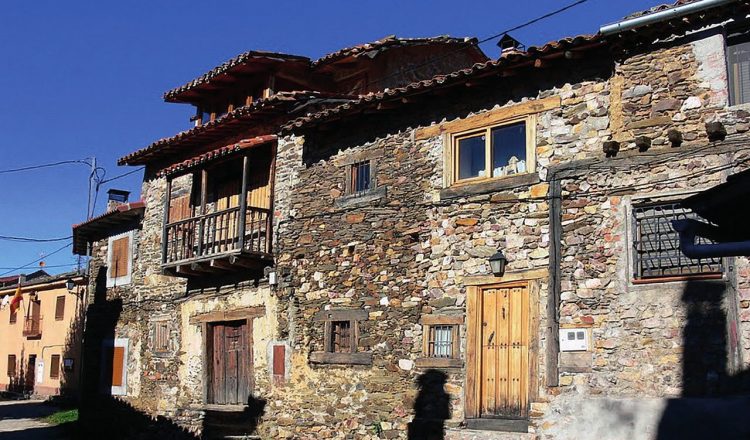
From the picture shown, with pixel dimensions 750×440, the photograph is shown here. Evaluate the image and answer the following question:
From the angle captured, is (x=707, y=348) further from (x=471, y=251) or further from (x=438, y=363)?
(x=438, y=363)

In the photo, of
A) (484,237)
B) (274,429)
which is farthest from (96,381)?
(484,237)

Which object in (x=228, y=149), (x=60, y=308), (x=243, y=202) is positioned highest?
(x=228, y=149)

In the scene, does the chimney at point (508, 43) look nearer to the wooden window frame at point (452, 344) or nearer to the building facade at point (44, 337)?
the wooden window frame at point (452, 344)

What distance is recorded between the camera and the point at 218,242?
16328 millimetres

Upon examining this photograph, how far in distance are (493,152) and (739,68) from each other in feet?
11.6

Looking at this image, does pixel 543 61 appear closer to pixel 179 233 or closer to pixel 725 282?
pixel 725 282

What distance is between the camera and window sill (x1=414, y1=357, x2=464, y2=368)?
1173 cm

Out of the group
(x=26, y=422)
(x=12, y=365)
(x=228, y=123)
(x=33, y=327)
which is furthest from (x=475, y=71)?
(x=12, y=365)

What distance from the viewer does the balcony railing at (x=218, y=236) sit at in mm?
15312

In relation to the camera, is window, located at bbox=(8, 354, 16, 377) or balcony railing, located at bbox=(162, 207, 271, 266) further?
window, located at bbox=(8, 354, 16, 377)

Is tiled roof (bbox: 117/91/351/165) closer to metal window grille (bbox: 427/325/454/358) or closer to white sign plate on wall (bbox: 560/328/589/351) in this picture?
metal window grille (bbox: 427/325/454/358)

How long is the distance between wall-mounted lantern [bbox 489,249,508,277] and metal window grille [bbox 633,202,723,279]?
1.89 metres

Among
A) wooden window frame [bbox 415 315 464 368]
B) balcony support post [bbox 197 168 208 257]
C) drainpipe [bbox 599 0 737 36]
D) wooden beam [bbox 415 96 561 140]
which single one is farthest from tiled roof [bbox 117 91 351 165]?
drainpipe [bbox 599 0 737 36]

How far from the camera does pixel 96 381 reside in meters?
20.3
